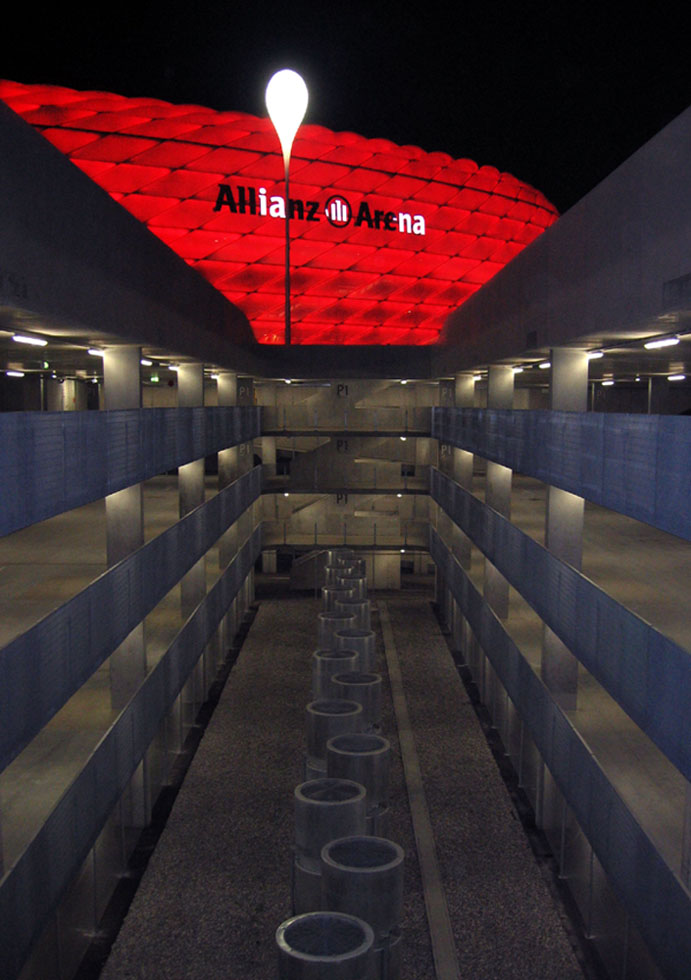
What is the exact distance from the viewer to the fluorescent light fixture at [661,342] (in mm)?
11502

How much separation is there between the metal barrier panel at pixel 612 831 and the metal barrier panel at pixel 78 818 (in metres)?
6.21

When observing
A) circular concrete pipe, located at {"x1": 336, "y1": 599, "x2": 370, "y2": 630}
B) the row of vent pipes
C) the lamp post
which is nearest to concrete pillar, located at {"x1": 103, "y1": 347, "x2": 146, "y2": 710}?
the row of vent pipes

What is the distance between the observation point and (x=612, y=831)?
34.5ft

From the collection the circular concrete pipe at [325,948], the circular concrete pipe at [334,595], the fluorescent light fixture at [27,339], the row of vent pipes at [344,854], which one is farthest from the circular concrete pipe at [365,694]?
the fluorescent light fixture at [27,339]

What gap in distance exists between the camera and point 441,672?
25.5 meters

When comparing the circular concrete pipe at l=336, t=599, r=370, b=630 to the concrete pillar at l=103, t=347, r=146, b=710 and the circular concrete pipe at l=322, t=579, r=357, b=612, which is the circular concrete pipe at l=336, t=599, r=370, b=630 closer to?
the circular concrete pipe at l=322, t=579, r=357, b=612

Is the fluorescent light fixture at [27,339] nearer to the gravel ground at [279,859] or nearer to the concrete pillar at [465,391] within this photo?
the gravel ground at [279,859]

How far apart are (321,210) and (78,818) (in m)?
36.1

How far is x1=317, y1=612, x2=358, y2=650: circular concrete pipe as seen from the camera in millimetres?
20469

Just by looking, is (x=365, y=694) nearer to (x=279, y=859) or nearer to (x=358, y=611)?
(x=279, y=859)

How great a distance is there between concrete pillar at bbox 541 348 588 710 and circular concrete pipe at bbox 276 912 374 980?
711 cm

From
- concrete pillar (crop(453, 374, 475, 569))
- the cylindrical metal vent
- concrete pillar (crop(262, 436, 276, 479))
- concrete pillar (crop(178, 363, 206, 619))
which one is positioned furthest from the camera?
concrete pillar (crop(262, 436, 276, 479))

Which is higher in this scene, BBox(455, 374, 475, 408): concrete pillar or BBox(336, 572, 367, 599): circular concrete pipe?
BBox(455, 374, 475, 408): concrete pillar

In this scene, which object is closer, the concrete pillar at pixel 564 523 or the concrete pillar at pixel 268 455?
the concrete pillar at pixel 564 523
